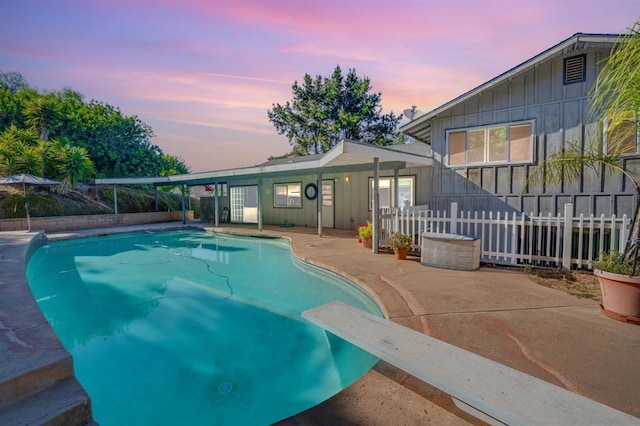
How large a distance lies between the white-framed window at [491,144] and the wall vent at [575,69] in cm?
96

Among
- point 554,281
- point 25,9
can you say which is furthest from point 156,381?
point 25,9

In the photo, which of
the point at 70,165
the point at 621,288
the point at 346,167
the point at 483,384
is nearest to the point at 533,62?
the point at 621,288

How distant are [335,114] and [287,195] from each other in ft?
42.9

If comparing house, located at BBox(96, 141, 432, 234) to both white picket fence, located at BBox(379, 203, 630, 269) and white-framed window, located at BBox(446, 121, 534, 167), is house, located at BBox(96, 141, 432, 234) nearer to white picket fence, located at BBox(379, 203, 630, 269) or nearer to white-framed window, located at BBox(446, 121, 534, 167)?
white-framed window, located at BBox(446, 121, 534, 167)

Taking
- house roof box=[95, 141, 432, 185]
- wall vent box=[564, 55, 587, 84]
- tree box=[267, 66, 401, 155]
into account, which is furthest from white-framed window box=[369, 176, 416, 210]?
tree box=[267, 66, 401, 155]

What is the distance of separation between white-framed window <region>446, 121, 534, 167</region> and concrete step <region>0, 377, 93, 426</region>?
23.7 feet

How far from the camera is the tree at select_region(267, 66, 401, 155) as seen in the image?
77.0 feet

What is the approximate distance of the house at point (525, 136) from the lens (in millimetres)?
5465


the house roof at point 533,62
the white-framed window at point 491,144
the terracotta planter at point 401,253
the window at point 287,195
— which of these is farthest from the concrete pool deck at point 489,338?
the window at point 287,195

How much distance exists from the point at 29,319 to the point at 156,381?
1.39 m

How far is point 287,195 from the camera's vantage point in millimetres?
13594

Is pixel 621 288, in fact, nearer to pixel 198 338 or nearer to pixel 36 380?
pixel 198 338

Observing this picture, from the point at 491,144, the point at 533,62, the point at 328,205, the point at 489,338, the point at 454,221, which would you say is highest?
the point at 533,62

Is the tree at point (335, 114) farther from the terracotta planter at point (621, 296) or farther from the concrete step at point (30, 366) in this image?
the concrete step at point (30, 366)
